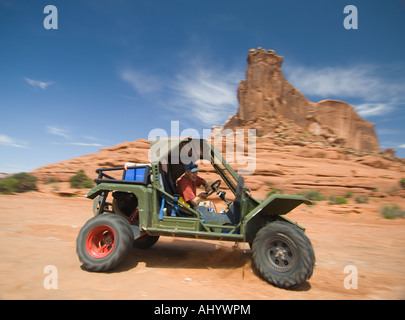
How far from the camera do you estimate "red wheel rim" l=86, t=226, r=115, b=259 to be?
3.67 m

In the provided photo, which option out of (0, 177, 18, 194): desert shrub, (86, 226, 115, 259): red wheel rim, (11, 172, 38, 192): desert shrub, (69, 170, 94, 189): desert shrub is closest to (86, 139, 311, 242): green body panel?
(86, 226, 115, 259): red wheel rim

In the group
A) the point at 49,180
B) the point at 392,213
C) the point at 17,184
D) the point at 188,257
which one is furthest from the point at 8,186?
the point at 392,213

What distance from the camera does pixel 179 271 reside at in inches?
152

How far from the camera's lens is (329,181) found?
812 inches

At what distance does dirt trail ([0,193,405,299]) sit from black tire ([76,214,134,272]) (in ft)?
0.54

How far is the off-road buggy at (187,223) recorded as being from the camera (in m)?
3.33

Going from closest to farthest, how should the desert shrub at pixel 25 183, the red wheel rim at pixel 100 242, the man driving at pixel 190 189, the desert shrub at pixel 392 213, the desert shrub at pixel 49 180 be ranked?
the red wheel rim at pixel 100 242
the man driving at pixel 190 189
the desert shrub at pixel 392 213
the desert shrub at pixel 25 183
the desert shrub at pixel 49 180

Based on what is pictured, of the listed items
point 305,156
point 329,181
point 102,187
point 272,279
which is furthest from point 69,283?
point 305,156

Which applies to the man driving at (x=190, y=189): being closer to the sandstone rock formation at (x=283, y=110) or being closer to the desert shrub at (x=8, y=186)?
the desert shrub at (x=8, y=186)

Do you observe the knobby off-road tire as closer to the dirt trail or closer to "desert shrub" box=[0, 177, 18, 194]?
the dirt trail

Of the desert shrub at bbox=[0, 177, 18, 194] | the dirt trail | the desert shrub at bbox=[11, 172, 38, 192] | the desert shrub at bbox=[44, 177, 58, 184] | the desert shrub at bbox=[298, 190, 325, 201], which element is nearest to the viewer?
the dirt trail

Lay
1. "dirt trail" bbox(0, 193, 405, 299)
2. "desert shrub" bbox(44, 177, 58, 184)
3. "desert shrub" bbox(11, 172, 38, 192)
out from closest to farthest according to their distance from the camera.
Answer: "dirt trail" bbox(0, 193, 405, 299) < "desert shrub" bbox(11, 172, 38, 192) < "desert shrub" bbox(44, 177, 58, 184)

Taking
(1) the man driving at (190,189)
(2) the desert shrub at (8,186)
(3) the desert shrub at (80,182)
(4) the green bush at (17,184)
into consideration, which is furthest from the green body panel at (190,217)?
(3) the desert shrub at (80,182)
